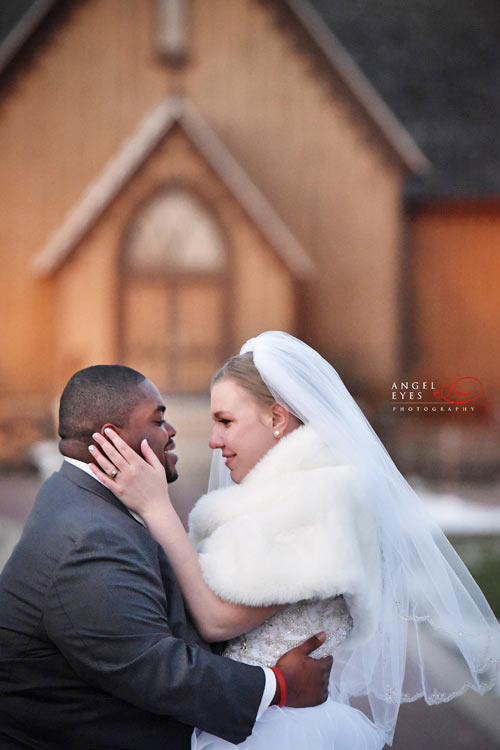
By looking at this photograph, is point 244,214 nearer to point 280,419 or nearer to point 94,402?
point 280,419

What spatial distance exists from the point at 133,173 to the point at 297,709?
489 inches

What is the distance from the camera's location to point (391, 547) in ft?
10.1

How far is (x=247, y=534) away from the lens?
107 inches

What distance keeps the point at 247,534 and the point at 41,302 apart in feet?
43.6

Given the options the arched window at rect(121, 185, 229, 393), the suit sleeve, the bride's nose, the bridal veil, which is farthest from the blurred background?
the suit sleeve

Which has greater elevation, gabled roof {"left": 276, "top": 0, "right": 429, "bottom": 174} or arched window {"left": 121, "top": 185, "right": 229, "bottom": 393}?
gabled roof {"left": 276, "top": 0, "right": 429, "bottom": 174}

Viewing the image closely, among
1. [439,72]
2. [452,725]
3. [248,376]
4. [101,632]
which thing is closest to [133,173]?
[439,72]

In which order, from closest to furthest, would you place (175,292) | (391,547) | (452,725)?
1. (391,547)
2. (452,725)
3. (175,292)

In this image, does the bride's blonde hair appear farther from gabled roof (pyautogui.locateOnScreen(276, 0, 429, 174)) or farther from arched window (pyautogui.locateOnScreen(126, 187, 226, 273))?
gabled roof (pyautogui.locateOnScreen(276, 0, 429, 174))

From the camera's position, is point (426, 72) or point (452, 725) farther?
point (426, 72)

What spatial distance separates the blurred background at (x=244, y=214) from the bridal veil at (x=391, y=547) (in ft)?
31.1

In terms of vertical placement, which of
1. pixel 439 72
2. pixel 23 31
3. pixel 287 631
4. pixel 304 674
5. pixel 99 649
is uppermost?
pixel 23 31

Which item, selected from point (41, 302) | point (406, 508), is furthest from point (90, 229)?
point (406, 508)

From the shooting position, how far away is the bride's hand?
264 centimetres
